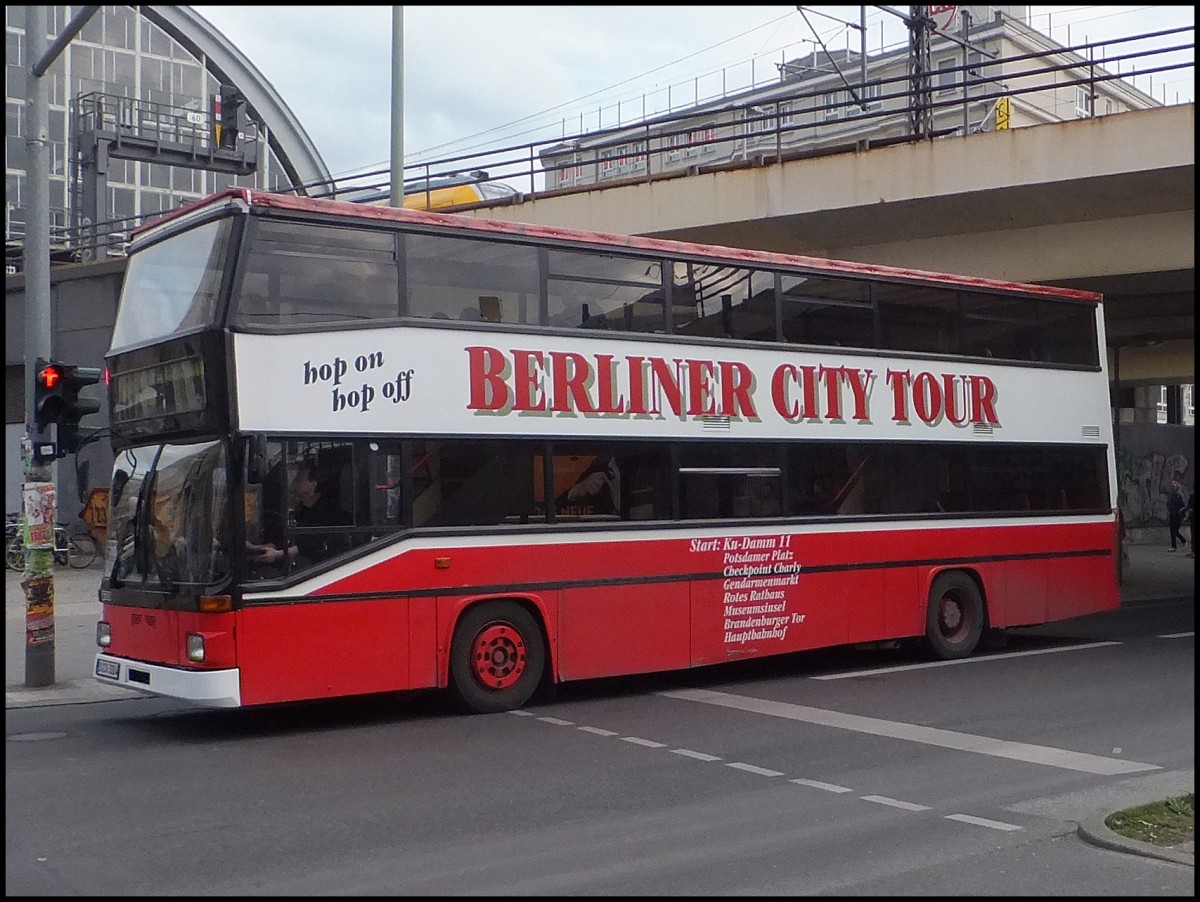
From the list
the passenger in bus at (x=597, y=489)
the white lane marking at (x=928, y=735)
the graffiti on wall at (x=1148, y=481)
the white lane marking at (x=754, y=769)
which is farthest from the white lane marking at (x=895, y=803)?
the graffiti on wall at (x=1148, y=481)

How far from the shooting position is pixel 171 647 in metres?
10.3

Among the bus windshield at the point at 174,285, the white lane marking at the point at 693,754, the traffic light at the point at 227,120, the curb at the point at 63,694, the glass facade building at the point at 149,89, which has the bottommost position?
the white lane marking at the point at 693,754

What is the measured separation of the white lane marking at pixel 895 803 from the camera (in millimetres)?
7910

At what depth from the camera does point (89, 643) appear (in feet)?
53.4

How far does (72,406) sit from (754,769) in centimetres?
754

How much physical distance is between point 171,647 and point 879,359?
7.73 meters

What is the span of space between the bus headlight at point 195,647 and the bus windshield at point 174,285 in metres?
2.30

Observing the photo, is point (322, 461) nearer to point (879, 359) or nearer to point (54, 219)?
point (879, 359)

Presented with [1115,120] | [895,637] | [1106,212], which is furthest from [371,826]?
[1106,212]

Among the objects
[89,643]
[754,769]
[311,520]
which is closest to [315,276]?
[311,520]

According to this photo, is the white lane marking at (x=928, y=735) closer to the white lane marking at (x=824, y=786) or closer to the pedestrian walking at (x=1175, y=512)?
the white lane marking at (x=824, y=786)

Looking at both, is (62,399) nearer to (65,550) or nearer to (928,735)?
(928,735)

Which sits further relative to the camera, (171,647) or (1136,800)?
(171,647)

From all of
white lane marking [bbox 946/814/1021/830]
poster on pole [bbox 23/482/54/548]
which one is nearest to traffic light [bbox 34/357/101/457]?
poster on pole [bbox 23/482/54/548]
